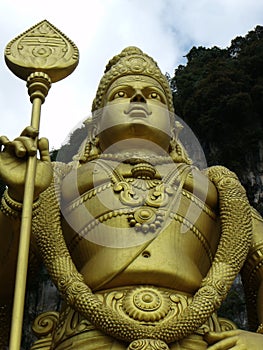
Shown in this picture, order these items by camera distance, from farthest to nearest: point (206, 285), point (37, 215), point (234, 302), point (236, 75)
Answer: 1. point (236, 75)
2. point (234, 302)
3. point (37, 215)
4. point (206, 285)

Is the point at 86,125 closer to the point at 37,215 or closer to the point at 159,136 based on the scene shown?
the point at 159,136

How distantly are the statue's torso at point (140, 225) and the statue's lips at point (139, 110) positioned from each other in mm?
351

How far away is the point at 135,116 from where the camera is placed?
3920 mm

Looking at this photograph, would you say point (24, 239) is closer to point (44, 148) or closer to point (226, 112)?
point (44, 148)

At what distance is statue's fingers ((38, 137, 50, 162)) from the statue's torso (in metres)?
0.64

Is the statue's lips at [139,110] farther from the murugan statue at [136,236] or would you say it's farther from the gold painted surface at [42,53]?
the gold painted surface at [42,53]

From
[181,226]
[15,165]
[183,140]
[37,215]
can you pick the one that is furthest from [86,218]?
[183,140]

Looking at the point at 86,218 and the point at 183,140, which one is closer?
the point at 86,218

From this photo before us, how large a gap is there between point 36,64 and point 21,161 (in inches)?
22.3

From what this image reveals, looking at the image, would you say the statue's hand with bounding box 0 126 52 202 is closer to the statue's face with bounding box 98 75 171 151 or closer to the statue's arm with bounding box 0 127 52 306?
the statue's arm with bounding box 0 127 52 306

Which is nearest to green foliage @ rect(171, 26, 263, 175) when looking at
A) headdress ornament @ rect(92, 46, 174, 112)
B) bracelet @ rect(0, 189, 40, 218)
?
headdress ornament @ rect(92, 46, 174, 112)

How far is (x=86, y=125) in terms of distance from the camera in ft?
14.3

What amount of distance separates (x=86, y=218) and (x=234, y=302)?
7621mm

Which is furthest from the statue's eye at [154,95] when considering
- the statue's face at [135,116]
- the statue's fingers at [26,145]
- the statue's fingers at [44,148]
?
the statue's fingers at [26,145]
